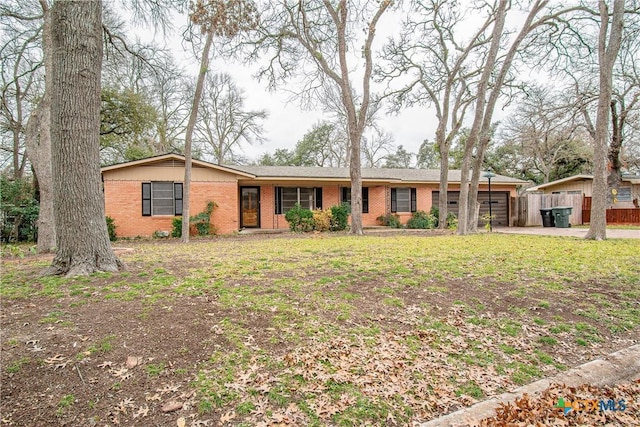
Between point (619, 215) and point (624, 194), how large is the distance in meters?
4.17

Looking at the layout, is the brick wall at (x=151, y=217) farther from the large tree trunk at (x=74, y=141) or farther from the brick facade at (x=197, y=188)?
the large tree trunk at (x=74, y=141)

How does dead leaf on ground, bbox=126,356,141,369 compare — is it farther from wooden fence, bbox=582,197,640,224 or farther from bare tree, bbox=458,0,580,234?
wooden fence, bbox=582,197,640,224

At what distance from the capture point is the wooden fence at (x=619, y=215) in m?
17.9

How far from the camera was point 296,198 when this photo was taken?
1752 centimetres

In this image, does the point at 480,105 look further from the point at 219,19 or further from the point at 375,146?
the point at 375,146

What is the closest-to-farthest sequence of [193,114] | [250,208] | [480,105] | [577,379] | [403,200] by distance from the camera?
1. [577,379]
2. [193,114]
3. [480,105]
4. [250,208]
5. [403,200]

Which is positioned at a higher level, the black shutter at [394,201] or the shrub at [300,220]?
the black shutter at [394,201]

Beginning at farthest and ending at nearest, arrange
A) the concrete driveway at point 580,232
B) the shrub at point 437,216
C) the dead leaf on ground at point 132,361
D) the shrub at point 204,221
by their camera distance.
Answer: the shrub at point 437,216 < the shrub at point 204,221 < the concrete driveway at point 580,232 < the dead leaf on ground at point 132,361

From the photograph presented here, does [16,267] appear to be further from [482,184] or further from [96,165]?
[482,184]

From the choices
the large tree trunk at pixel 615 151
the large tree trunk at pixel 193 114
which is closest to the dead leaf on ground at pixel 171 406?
the large tree trunk at pixel 193 114

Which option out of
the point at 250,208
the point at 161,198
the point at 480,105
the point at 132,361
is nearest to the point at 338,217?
the point at 250,208

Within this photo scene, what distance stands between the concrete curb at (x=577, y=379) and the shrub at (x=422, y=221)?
14673 mm

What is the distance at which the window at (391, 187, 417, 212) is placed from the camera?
1883 cm

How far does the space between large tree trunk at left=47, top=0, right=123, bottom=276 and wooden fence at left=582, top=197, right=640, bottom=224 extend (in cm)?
2295
